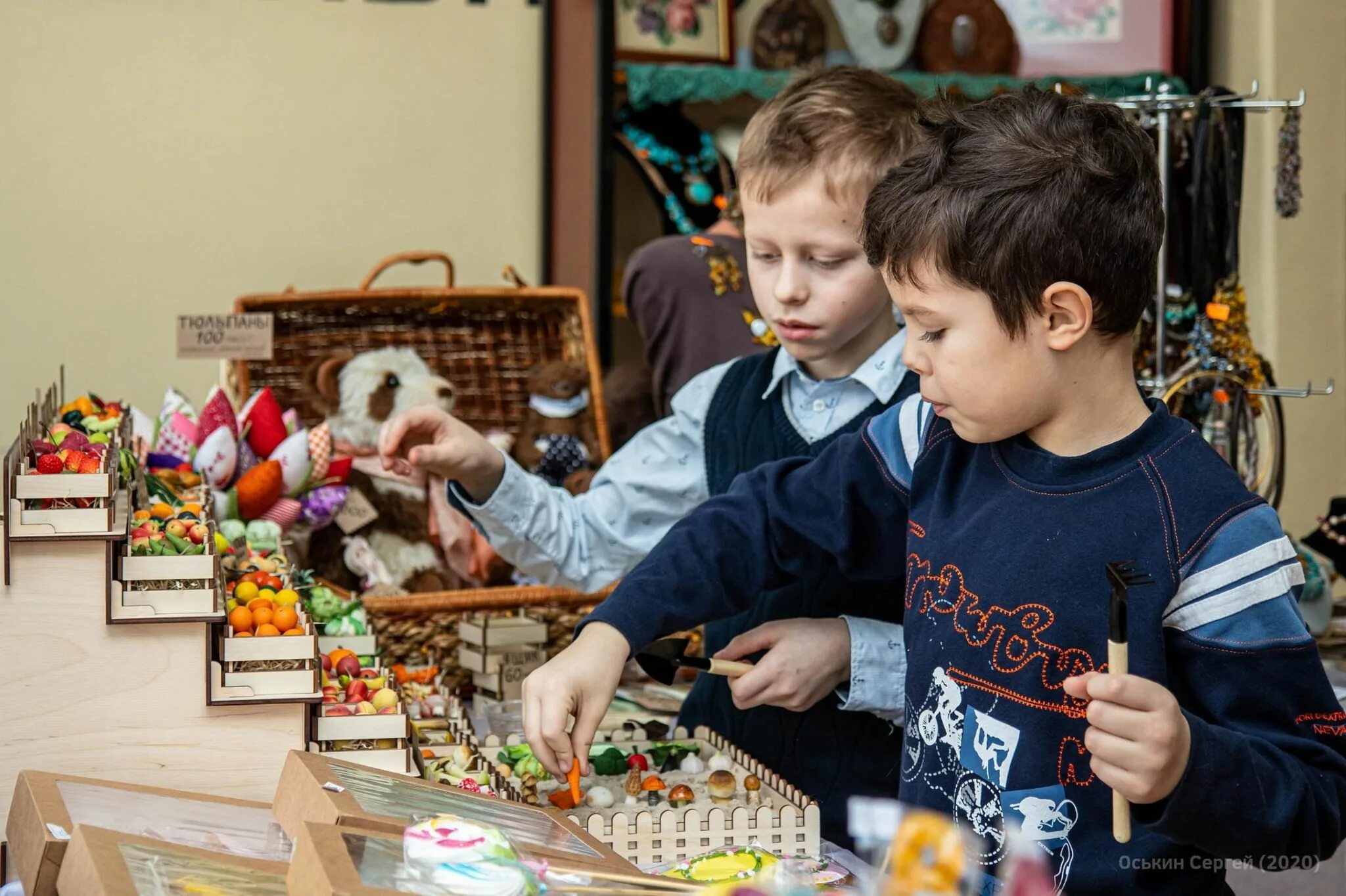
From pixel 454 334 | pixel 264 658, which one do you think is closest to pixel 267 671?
pixel 264 658

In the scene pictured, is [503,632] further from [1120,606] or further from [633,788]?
[1120,606]

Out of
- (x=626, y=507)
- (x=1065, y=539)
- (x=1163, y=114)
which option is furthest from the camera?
(x=1163, y=114)

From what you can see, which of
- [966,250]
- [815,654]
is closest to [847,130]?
[966,250]

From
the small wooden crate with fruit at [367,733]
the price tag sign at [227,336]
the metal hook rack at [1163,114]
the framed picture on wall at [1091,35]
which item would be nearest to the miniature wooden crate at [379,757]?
the small wooden crate with fruit at [367,733]

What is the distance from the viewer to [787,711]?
1.27 meters

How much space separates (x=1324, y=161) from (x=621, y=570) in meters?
2.37

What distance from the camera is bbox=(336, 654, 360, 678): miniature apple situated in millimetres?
1144

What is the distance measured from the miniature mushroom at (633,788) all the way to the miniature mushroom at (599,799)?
22mm

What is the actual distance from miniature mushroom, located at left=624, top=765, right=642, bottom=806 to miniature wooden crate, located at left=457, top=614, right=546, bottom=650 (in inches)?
24.9

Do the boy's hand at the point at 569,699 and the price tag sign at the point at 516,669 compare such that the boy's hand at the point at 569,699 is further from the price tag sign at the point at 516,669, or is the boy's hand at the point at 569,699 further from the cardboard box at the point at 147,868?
the price tag sign at the point at 516,669

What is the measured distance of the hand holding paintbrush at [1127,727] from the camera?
27.0 inches

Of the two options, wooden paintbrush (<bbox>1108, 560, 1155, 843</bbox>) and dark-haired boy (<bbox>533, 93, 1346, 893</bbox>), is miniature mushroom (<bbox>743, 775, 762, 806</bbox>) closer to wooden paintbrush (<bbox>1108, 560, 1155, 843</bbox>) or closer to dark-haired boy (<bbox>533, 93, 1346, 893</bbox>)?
dark-haired boy (<bbox>533, 93, 1346, 893</bbox>)

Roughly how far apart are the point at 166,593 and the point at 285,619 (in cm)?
9

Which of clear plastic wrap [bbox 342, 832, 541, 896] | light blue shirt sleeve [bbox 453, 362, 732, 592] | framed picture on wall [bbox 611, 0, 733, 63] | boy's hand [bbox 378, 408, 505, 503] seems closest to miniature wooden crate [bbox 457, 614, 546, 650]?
light blue shirt sleeve [bbox 453, 362, 732, 592]
